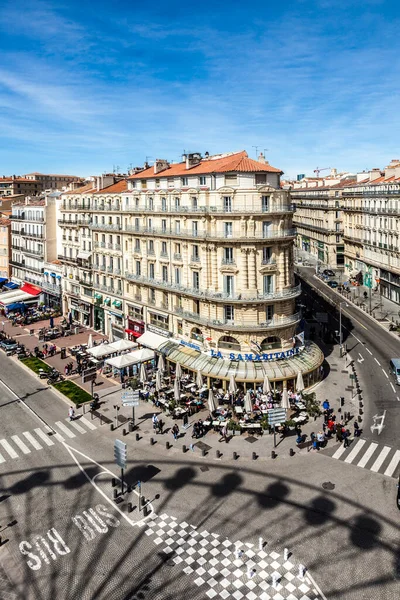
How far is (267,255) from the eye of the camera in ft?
146

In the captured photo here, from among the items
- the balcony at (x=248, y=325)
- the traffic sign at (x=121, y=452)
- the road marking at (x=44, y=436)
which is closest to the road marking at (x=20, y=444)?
the road marking at (x=44, y=436)

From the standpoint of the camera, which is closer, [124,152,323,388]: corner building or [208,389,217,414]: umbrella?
[208,389,217,414]: umbrella

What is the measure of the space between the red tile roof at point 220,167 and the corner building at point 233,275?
0.16 m

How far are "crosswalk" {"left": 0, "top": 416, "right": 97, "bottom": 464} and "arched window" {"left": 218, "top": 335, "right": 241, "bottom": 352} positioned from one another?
47.4 ft

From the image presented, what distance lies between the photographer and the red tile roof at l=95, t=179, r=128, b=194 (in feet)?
211

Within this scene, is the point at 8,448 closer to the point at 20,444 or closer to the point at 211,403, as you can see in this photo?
the point at 20,444

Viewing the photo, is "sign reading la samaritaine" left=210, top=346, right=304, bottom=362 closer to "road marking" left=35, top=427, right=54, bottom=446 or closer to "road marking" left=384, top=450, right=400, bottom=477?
"road marking" left=384, top=450, right=400, bottom=477

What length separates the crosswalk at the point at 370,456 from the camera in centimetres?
3167

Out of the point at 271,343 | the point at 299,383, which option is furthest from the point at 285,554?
the point at 271,343

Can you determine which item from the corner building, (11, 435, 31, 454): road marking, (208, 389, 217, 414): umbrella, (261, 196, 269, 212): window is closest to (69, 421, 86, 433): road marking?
(11, 435, 31, 454): road marking

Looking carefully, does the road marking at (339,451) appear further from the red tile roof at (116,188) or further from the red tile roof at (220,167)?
the red tile roof at (116,188)

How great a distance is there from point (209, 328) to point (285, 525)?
2336cm

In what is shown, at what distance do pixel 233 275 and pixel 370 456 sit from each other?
19.9 m

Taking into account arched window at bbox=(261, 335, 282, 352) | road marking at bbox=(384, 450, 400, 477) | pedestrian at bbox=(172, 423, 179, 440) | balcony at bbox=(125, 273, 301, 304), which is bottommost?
road marking at bbox=(384, 450, 400, 477)
